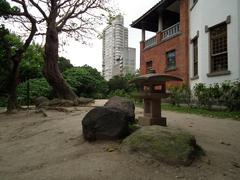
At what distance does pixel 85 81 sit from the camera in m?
28.6

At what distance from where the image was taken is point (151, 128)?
5.35 meters

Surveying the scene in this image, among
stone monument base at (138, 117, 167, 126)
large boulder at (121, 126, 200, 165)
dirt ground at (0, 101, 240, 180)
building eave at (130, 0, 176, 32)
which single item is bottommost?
dirt ground at (0, 101, 240, 180)

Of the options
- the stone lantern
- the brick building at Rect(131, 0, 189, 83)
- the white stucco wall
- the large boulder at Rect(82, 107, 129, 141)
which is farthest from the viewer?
the brick building at Rect(131, 0, 189, 83)

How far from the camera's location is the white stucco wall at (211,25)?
1318 centimetres

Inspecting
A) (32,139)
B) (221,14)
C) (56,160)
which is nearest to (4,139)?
(32,139)

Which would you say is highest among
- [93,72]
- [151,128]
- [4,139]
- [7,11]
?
[7,11]

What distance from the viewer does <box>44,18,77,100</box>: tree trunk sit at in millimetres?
16406

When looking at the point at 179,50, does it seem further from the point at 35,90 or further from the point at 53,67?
the point at 35,90

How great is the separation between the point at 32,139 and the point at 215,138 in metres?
4.25

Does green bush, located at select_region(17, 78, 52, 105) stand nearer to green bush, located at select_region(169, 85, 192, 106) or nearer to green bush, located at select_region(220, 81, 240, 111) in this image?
green bush, located at select_region(169, 85, 192, 106)

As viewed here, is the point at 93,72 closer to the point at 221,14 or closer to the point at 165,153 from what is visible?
the point at 221,14

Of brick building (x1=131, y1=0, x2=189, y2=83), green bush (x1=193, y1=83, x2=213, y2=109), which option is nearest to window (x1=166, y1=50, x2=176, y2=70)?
brick building (x1=131, y1=0, x2=189, y2=83)

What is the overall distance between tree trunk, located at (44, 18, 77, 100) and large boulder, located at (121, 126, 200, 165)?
37.7 ft

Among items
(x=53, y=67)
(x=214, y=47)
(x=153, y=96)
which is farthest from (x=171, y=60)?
(x=153, y=96)
